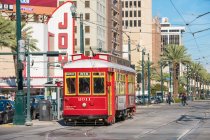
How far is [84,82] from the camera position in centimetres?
2706

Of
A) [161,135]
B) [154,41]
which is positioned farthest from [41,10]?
[154,41]

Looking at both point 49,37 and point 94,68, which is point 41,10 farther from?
point 94,68

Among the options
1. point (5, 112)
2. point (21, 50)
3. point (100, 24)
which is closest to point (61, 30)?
point (100, 24)

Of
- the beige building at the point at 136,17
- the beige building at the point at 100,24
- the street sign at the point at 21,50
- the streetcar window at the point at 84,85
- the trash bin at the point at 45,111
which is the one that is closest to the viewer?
the streetcar window at the point at 84,85

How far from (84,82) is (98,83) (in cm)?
71

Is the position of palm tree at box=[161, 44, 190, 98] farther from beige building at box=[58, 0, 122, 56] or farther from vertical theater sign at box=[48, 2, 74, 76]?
vertical theater sign at box=[48, 2, 74, 76]

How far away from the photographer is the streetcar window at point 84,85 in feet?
88.7

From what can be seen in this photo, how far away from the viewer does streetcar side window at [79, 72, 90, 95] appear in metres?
27.0

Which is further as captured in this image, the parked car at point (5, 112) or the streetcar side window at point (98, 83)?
the parked car at point (5, 112)

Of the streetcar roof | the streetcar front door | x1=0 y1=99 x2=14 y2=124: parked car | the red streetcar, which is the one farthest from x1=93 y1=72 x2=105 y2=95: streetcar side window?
x1=0 y1=99 x2=14 y2=124: parked car

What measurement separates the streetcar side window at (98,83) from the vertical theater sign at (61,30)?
53.9 metres

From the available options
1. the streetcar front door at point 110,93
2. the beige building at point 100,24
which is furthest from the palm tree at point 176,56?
the streetcar front door at point 110,93

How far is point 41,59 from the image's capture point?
290 ft

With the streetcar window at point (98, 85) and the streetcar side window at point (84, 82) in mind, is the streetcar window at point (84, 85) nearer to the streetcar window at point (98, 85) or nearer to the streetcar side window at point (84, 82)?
the streetcar side window at point (84, 82)
